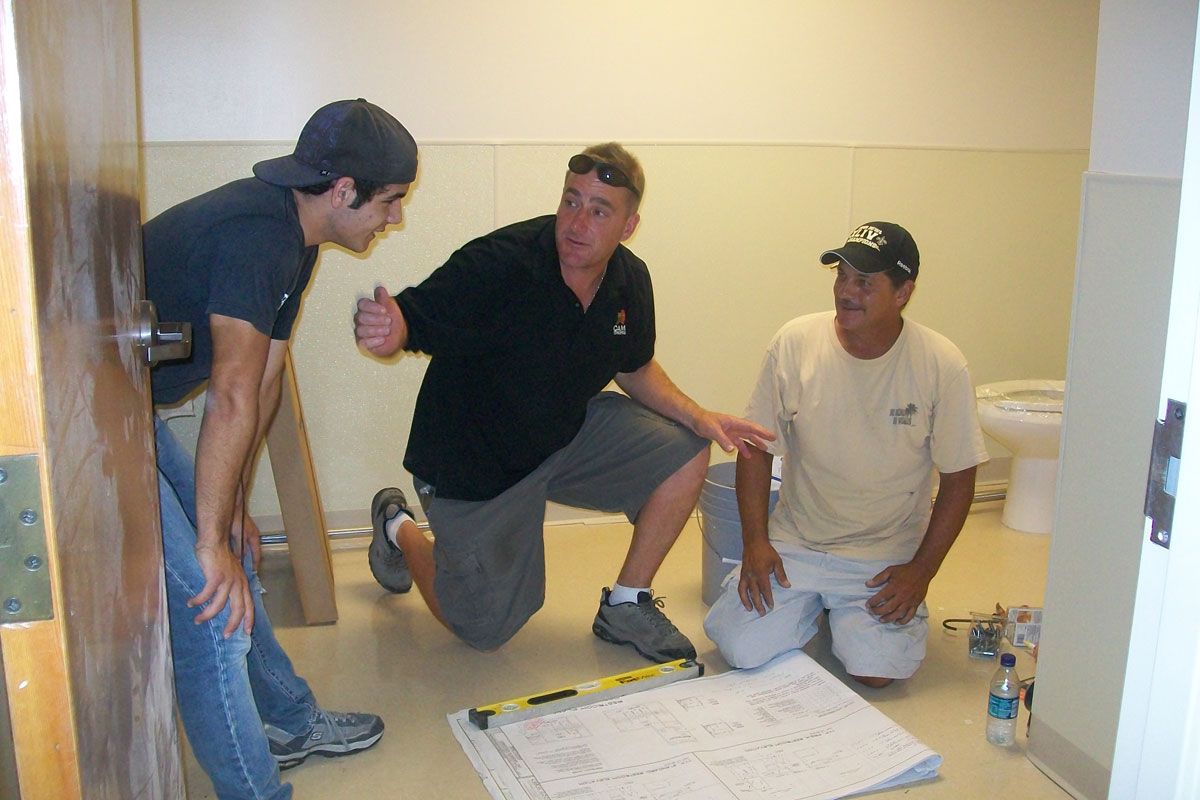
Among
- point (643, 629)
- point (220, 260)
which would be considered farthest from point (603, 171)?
point (643, 629)

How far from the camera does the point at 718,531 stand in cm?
283

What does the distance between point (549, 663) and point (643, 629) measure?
246mm

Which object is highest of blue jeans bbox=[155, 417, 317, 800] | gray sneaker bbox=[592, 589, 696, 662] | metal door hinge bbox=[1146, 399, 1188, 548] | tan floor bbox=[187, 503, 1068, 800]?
metal door hinge bbox=[1146, 399, 1188, 548]

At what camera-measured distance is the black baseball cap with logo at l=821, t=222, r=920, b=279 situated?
8.00 ft

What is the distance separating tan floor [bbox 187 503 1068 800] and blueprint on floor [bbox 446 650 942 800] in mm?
71

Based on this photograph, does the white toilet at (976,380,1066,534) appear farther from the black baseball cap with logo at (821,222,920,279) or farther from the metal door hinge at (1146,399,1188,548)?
the metal door hinge at (1146,399,1188,548)

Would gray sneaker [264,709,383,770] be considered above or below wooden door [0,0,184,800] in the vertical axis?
below

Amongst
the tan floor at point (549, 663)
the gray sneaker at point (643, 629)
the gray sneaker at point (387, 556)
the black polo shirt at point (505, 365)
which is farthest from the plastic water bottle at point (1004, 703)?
the gray sneaker at point (387, 556)

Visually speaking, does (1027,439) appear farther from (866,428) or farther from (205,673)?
(205,673)

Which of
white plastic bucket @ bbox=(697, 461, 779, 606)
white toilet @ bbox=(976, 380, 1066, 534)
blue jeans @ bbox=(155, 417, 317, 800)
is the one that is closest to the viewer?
blue jeans @ bbox=(155, 417, 317, 800)

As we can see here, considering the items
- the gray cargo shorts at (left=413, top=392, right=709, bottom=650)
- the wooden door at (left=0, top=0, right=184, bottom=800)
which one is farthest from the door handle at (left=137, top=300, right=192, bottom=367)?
the gray cargo shorts at (left=413, top=392, right=709, bottom=650)

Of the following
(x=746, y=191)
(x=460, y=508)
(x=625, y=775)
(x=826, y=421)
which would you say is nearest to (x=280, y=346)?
(x=460, y=508)

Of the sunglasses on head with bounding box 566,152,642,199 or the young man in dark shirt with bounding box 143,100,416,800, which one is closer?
the young man in dark shirt with bounding box 143,100,416,800

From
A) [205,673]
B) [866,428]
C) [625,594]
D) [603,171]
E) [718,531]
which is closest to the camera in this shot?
[205,673]
